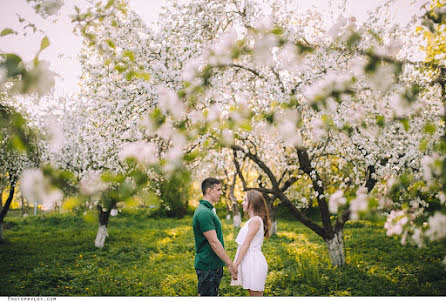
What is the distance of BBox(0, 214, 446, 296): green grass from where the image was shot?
7266 millimetres

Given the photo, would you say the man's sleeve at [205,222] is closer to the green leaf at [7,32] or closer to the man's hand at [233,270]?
the man's hand at [233,270]

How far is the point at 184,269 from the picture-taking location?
974 centimetres

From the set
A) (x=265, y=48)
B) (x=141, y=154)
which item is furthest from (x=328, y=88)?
(x=141, y=154)

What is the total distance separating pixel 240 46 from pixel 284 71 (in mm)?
1556

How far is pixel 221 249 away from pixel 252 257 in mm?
671

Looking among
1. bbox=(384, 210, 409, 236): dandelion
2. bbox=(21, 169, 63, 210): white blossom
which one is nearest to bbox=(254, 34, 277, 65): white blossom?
bbox=(384, 210, 409, 236): dandelion

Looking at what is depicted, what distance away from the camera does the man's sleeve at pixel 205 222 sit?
3.99 m

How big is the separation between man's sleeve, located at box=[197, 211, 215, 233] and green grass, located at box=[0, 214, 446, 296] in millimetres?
3146

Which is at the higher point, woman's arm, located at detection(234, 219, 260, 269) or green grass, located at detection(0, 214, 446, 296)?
woman's arm, located at detection(234, 219, 260, 269)

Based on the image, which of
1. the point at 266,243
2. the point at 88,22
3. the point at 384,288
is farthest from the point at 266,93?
the point at 266,243

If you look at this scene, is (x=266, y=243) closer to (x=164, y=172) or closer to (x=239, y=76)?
(x=239, y=76)

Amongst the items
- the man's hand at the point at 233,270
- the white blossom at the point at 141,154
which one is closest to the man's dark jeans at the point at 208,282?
the man's hand at the point at 233,270

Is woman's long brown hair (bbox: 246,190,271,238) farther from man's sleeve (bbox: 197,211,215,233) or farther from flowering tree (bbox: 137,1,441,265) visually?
flowering tree (bbox: 137,1,441,265)

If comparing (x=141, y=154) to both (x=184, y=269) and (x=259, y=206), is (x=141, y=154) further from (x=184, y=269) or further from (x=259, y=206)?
(x=184, y=269)
